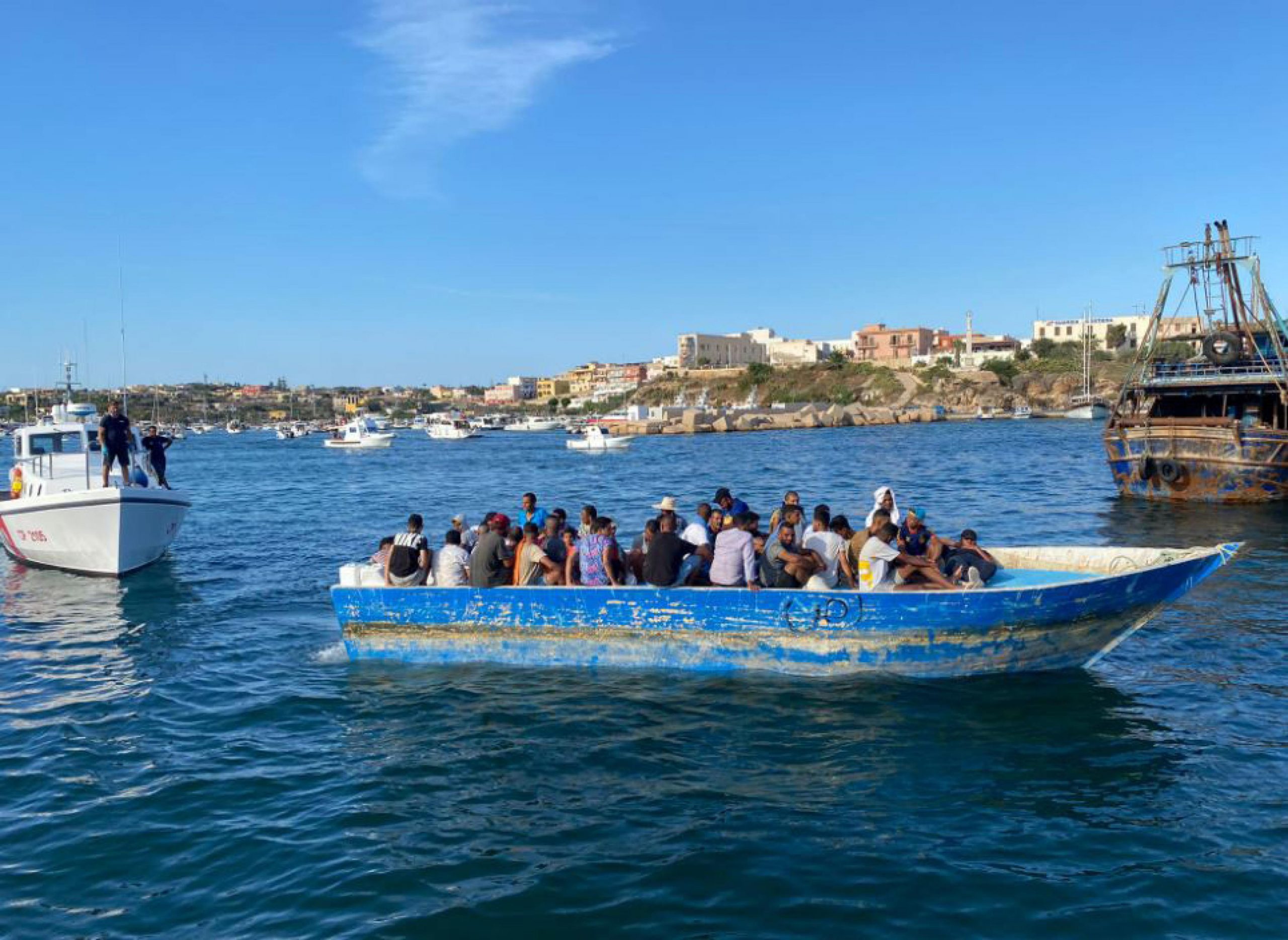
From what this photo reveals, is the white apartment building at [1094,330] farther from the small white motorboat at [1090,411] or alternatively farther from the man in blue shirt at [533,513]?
the man in blue shirt at [533,513]

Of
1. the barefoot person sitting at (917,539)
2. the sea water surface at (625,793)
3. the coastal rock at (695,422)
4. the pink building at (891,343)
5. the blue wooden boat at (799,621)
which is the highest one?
the pink building at (891,343)

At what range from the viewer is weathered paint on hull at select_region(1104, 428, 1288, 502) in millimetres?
27688

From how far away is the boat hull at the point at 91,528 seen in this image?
64.7ft

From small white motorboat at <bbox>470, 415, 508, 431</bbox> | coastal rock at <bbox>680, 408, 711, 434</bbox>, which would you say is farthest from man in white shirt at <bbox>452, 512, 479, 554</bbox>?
small white motorboat at <bbox>470, 415, 508, 431</bbox>

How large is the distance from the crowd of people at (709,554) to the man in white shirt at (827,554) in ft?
0.04

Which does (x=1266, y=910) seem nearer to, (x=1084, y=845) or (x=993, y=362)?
(x=1084, y=845)

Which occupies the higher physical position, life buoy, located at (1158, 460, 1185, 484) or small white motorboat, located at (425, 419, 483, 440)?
small white motorboat, located at (425, 419, 483, 440)

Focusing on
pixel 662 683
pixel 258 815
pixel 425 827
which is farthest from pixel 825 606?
pixel 258 815

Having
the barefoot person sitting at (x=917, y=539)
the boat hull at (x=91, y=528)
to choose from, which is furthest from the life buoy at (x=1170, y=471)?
the boat hull at (x=91, y=528)

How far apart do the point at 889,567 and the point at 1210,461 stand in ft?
74.8

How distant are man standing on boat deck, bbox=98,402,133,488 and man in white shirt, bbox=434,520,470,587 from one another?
34.9ft

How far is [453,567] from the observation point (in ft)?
41.3

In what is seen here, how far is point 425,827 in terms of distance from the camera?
319 inches

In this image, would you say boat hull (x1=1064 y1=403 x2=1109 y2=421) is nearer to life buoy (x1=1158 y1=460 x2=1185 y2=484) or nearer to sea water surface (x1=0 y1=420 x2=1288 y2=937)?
life buoy (x1=1158 y1=460 x2=1185 y2=484)
